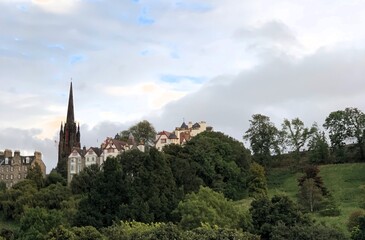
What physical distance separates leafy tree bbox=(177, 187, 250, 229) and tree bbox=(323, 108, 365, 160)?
42.9 meters

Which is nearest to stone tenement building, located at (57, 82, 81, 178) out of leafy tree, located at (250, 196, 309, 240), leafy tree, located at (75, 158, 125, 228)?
leafy tree, located at (75, 158, 125, 228)

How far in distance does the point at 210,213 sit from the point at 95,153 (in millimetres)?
51818

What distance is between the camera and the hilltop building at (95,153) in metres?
91.8

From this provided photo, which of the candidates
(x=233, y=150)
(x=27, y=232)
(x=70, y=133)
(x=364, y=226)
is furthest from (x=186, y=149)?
(x=70, y=133)

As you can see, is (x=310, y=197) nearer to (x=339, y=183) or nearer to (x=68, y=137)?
(x=339, y=183)

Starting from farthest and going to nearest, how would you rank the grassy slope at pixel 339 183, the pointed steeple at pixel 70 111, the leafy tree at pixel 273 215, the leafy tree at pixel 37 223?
the pointed steeple at pixel 70 111, the grassy slope at pixel 339 183, the leafy tree at pixel 37 223, the leafy tree at pixel 273 215

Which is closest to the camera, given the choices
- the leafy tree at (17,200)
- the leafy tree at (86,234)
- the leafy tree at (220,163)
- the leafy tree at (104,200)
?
the leafy tree at (86,234)

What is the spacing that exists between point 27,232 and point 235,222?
57.2ft

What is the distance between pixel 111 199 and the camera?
180ft

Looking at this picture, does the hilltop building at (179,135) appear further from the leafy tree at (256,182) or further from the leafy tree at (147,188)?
the leafy tree at (147,188)

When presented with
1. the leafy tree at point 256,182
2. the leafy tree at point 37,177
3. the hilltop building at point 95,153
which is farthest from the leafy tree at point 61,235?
the hilltop building at point 95,153

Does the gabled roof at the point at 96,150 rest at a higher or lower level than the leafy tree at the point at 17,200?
higher

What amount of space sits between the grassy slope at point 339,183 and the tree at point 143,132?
26.3m

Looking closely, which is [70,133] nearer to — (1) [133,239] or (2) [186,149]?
(2) [186,149]
